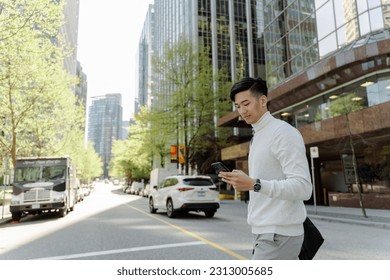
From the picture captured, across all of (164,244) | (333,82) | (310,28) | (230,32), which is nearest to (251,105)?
(164,244)

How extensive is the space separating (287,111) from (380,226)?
16.3m

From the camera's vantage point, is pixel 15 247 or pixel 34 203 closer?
pixel 15 247

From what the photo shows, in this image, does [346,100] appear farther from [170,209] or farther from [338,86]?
[170,209]

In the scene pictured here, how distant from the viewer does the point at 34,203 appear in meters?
13.9

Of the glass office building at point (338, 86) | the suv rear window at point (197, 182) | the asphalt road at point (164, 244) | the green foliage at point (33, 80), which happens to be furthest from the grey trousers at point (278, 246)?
the glass office building at point (338, 86)

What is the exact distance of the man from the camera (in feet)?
6.00

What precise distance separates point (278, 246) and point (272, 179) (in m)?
0.41

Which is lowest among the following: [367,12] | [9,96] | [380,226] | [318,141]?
[380,226]

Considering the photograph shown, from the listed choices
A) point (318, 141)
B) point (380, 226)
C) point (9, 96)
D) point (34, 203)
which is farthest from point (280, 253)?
point (9, 96)

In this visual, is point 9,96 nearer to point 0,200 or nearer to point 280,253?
point 0,200

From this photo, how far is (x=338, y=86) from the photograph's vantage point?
19.9 metres

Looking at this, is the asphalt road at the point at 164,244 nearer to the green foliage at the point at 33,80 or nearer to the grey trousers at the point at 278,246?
the grey trousers at the point at 278,246

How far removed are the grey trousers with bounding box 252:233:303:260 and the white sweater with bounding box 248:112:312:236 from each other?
3cm

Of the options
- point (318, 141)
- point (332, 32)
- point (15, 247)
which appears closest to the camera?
point (15, 247)
